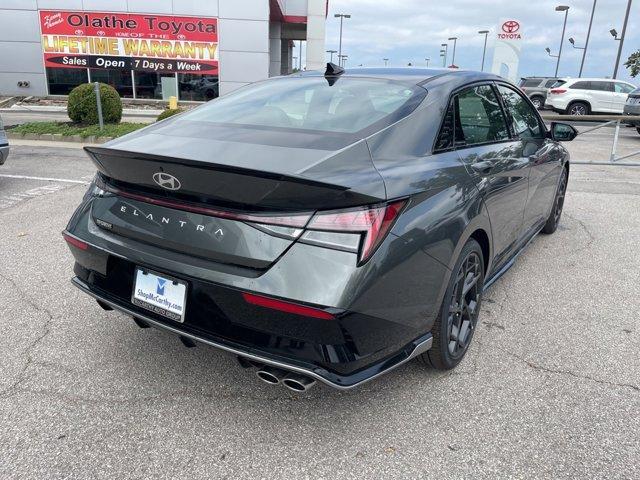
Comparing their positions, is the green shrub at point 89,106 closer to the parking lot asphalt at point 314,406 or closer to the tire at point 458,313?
the parking lot asphalt at point 314,406

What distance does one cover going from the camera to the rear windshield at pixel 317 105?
258 centimetres

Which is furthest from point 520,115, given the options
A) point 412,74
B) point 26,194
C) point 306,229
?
point 26,194

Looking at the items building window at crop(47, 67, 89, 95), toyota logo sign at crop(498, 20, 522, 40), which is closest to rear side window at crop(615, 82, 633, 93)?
toyota logo sign at crop(498, 20, 522, 40)

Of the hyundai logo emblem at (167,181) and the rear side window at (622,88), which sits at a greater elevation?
the hyundai logo emblem at (167,181)

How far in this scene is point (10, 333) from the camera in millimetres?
3113

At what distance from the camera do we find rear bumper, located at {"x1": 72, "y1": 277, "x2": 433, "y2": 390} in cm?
201

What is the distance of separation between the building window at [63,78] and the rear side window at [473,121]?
22.8m

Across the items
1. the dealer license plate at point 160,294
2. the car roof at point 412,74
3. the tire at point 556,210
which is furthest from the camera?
the tire at point 556,210

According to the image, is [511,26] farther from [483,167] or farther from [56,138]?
[483,167]

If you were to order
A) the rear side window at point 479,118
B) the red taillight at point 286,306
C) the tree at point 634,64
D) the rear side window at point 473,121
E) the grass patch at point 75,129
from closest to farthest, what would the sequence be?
the red taillight at point 286,306, the rear side window at point 473,121, the rear side window at point 479,118, the grass patch at point 75,129, the tree at point 634,64

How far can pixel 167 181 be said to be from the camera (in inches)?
84.7

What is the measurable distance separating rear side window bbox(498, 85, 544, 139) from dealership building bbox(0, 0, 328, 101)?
19221 mm

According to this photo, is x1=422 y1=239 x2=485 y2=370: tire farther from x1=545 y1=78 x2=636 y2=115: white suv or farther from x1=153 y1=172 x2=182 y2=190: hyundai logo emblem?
x1=545 y1=78 x2=636 y2=115: white suv

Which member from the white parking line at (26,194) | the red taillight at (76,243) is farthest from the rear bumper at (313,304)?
the white parking line at (26,194)
